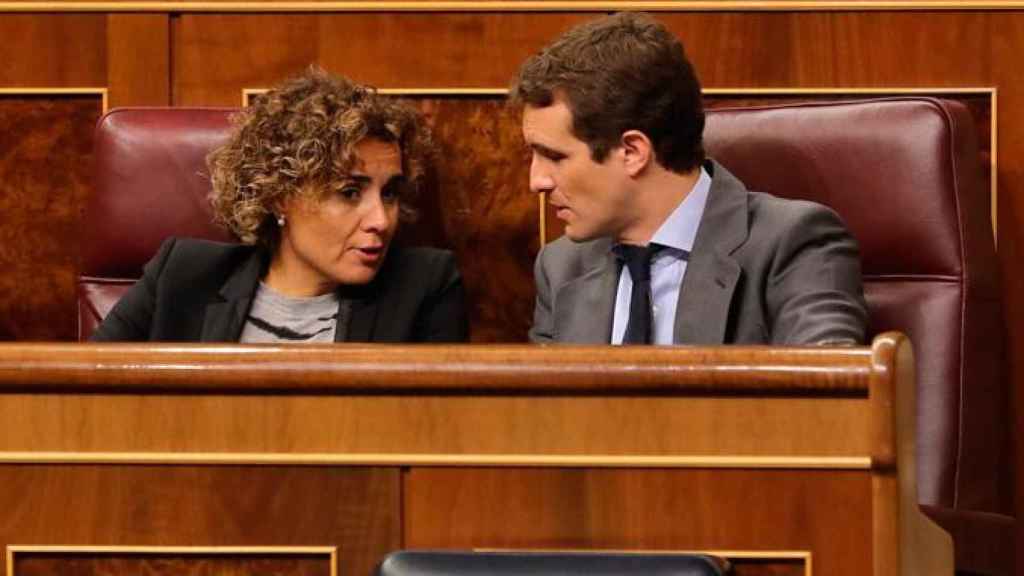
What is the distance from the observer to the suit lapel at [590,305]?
5.53ft

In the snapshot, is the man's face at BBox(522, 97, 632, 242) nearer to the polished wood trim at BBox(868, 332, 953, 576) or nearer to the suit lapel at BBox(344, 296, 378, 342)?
the suit lapel at BBox(344, 296, 378, 342)

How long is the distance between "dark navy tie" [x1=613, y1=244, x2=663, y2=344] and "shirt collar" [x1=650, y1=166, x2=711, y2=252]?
14mm

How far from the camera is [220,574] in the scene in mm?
1118

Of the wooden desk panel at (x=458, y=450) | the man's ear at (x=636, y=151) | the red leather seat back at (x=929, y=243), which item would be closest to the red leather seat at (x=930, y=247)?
the red leather seat back at (x=929, y=243)

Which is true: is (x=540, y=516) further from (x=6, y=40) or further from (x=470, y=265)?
(x=6, y=40)

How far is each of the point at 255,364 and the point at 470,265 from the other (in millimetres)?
770

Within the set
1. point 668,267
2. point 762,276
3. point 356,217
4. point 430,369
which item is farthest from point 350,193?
point 430,369

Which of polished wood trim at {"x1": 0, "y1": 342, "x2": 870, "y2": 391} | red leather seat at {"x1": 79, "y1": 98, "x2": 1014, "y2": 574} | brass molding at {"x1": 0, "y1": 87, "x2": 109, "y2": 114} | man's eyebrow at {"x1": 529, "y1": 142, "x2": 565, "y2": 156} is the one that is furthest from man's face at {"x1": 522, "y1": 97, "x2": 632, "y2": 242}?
polished wood trim at {"x1": 0, "y1": 342, "x2": 870, "y2": 391}

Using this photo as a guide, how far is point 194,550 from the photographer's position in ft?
3.66

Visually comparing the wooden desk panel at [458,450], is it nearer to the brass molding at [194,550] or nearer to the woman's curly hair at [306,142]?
the brass molding at [194,550]

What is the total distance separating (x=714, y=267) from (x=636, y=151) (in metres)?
0.16

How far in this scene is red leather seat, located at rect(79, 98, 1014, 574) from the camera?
1577 millimetres

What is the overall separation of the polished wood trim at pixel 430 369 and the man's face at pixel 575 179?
59 cm

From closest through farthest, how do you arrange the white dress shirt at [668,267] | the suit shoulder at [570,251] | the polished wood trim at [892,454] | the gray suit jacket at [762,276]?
the polished wood trim at [892,454] < the gray suit jacket at [762,276] < the white dress shirt at [668,267] < the suit shoulder at [570,251]
